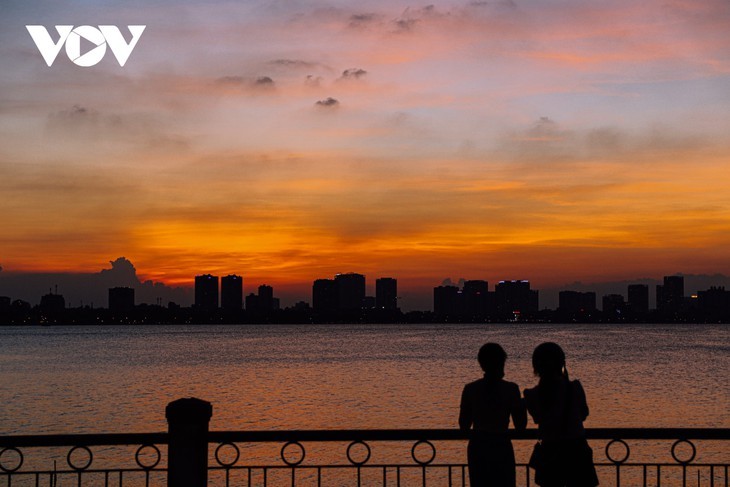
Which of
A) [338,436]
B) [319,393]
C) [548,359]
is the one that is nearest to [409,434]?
[338,436]

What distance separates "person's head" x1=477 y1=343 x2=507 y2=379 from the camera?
7430 millimetres

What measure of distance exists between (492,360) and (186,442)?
3.64 meters

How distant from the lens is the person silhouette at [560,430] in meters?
7.34

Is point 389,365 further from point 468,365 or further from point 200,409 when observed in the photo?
point 200,409

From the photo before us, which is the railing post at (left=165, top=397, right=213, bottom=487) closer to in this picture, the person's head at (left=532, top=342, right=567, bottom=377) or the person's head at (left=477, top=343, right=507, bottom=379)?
the person's head at (left=477, top=343, right=507, bottom=379)

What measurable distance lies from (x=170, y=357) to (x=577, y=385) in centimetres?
12456

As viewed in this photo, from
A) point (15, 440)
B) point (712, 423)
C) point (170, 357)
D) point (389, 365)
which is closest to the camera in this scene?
point (15, 440)

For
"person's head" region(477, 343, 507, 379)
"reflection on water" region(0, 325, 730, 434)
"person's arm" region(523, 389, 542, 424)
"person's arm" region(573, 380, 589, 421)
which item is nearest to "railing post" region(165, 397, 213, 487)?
"person's head" region(477, 343, 507, 379)

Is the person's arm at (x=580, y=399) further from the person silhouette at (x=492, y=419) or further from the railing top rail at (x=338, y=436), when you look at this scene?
the railing top rail at (x=338, y=436)

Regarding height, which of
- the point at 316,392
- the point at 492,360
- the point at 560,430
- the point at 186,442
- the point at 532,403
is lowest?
the point at 316,392

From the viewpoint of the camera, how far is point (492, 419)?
24.7ft

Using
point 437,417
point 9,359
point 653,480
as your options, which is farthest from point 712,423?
point 9,359

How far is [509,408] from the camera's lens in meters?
7.52

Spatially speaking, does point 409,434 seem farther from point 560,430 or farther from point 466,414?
point 560,430
